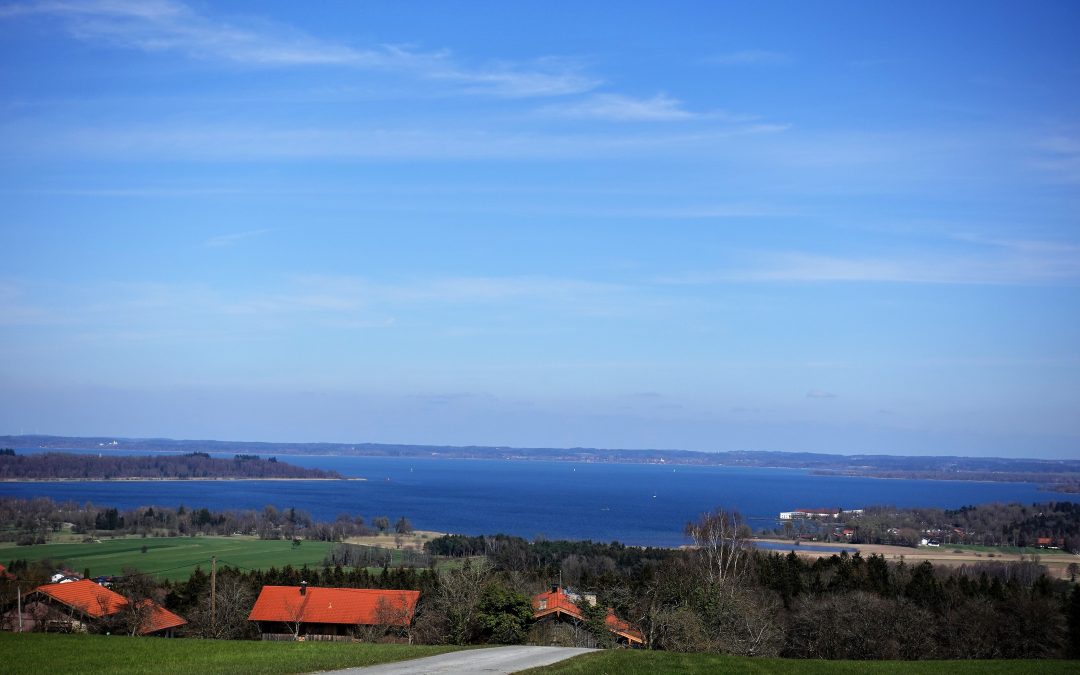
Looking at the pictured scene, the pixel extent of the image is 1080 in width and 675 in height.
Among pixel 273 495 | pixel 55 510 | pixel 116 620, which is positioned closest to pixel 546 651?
pixel 116 620

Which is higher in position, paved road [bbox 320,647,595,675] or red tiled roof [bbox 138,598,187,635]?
paved road [bbox 320,647,595,675]

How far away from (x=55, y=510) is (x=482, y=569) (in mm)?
89197

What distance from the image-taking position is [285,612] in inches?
1592

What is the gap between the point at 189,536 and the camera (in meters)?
104

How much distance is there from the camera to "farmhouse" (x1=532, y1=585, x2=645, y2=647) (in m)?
36.6

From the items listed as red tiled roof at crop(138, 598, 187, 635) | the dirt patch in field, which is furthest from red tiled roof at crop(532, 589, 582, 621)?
the dirt patch in field

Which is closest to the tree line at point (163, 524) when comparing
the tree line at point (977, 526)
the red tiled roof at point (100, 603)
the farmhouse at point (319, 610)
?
the tree line at point (977, 526)

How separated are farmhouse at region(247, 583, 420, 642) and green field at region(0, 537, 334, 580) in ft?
88.3

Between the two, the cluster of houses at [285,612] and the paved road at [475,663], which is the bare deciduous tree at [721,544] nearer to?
the cluster of houses at [285,612]

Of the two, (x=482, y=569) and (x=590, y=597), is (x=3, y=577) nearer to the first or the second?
(x=482, y=569)

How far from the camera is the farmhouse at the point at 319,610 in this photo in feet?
128

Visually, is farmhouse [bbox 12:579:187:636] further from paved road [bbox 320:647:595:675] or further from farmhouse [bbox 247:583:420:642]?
paved road [bbox 320:647:595:675]

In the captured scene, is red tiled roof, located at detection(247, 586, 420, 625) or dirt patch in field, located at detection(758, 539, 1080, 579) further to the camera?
dirt patch in field, located at detection(758, 539, 1080, 579)

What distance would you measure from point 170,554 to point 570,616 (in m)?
56.4
